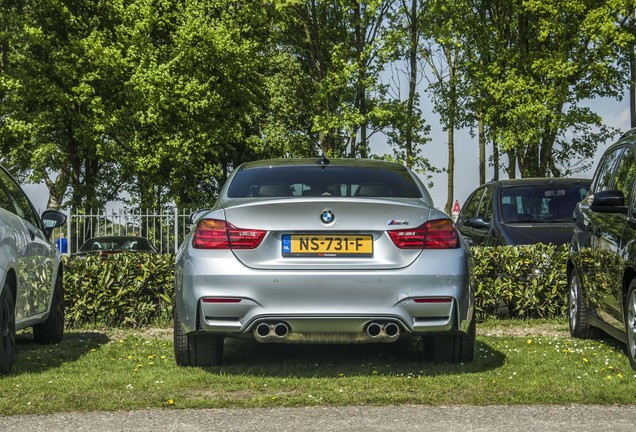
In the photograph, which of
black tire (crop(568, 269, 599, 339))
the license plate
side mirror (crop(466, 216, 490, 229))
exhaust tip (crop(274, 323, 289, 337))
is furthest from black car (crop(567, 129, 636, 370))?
side mirror (crop(466, 216, 490, 229))

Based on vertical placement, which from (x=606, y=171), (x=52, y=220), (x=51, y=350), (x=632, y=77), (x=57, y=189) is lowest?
(x=51, y=350)

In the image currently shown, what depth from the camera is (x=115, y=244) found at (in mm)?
24844

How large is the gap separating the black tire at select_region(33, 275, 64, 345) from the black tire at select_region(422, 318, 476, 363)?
155 inches

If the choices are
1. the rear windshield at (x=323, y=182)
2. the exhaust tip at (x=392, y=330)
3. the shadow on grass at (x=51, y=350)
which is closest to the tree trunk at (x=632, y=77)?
the shadow on grass at (x=51, y=350)

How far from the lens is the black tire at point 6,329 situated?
7.62 m

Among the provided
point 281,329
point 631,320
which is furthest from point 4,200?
point 631,320

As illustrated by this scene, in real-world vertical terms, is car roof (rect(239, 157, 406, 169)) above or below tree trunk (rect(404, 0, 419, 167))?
below

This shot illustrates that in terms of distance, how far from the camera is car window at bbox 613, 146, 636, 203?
854 cm

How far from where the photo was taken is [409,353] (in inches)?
344

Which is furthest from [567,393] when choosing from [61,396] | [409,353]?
[61,396]

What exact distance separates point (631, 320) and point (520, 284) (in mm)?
4106

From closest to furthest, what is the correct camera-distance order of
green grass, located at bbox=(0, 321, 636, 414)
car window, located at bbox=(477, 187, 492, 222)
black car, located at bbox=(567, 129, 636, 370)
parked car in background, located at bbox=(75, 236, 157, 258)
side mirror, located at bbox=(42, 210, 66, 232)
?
1. green grass, located at bbox=(0, 321, 636, 414)
2. black car, located at bbox=(567, 129, 636, 370)
3. side mirror, located at bbox=(42, 210, 66, 232)
4. car window, located at bbox=(477, 187, 492, 222)
5. parked car in background, located at bbox=(75, 236, 157, 258)

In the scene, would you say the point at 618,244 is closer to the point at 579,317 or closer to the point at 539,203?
the point at 579,317

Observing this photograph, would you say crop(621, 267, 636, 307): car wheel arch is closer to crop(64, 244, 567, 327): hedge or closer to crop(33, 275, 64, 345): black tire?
crop(64, 244, 567, 327): hedge
